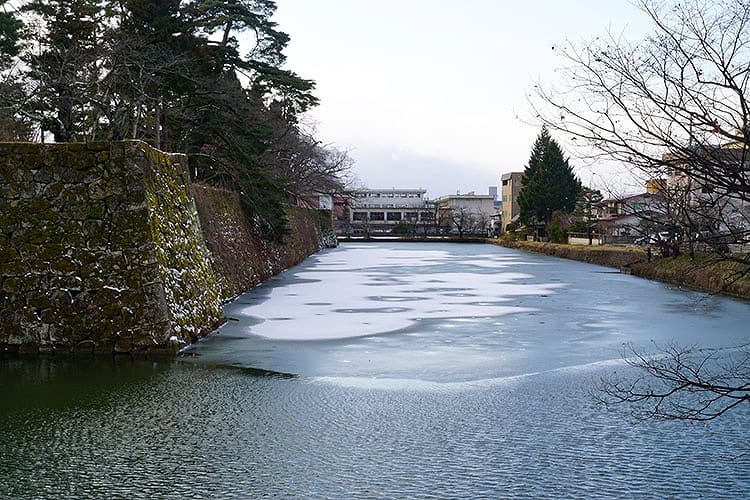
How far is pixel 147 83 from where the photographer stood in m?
20.2

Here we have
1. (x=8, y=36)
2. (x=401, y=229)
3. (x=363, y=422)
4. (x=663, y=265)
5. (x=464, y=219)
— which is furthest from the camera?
(x=464, y=219)

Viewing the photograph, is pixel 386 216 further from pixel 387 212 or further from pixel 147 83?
pixel 147 83

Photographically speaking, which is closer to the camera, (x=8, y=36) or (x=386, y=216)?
(x=8, y=36)

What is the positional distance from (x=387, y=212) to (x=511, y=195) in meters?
20.0

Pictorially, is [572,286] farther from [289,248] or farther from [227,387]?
[227,387]

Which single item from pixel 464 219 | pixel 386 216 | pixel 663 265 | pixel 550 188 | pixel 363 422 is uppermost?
pixel 550 188

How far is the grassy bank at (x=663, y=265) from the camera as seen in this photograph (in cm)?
1956

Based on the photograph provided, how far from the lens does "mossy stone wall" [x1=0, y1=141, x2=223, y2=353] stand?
34.3 feet

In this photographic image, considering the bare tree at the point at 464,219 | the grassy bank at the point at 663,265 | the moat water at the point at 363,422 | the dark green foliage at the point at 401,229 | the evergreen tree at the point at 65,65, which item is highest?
the evergreen tree at the point at 65,65

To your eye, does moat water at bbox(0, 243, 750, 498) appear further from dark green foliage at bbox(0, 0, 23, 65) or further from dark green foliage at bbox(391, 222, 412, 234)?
dark green foliage at bbox(391, 222, 412, 234)

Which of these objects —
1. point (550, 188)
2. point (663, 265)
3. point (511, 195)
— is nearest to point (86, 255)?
point (663, 265)

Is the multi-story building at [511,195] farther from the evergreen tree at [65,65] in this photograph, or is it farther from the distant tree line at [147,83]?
the evergreen tree at [65,65]

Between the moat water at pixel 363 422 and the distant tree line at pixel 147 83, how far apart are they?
891 cm

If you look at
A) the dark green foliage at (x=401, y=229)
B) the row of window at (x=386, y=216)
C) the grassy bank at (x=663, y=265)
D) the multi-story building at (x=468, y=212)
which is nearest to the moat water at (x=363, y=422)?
the grassy bank at (x=663, y=265)
